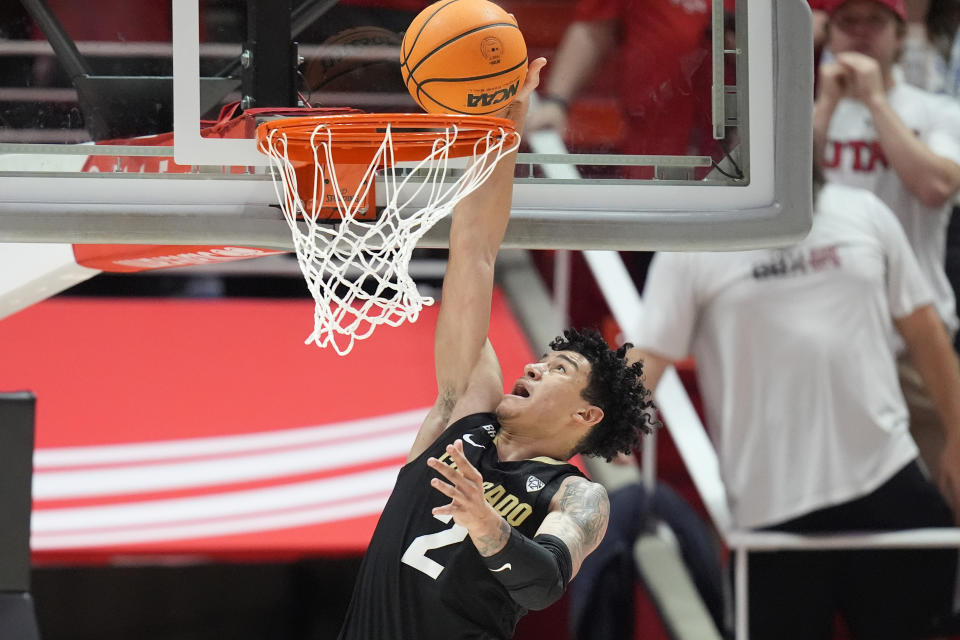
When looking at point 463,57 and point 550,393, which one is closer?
point 463,57

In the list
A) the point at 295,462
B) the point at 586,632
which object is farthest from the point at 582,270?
the point at 586,632

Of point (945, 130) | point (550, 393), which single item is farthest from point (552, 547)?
point (945, 130)

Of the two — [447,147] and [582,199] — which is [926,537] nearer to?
[582,199]

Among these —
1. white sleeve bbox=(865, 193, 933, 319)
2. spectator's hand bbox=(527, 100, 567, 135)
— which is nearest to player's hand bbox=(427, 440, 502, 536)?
spectator's hand bbox=(527, 100, 567, 135)

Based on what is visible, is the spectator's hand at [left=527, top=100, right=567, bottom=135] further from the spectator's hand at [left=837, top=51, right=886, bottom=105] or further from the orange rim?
the spectator's hand at [left=837, top=51, right=886, bottom=105]

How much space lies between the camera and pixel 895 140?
4.07 m

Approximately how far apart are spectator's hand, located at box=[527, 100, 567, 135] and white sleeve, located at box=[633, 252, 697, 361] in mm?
1234

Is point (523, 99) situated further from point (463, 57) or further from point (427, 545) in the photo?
point (427, 545)

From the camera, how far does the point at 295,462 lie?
15.6 ft

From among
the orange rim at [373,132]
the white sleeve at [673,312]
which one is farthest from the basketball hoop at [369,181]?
the white sleeve at [673,312]

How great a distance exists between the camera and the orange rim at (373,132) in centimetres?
231

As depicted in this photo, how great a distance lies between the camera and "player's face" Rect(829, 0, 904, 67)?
4.01 metres

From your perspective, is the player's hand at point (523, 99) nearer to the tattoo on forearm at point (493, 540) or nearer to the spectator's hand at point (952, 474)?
the tattoo on forearm at point (493, 540)

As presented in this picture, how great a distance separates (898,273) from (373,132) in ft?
6.83
